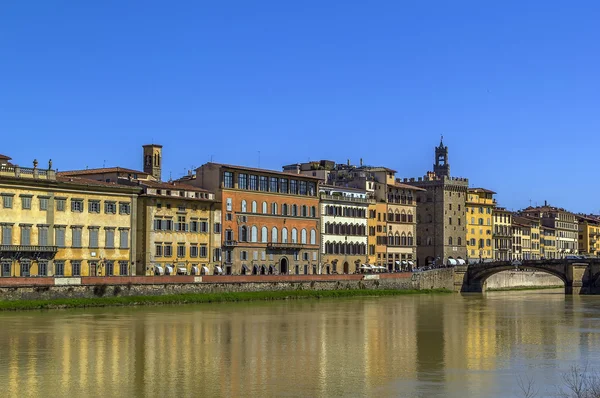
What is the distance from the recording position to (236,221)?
8375 cm

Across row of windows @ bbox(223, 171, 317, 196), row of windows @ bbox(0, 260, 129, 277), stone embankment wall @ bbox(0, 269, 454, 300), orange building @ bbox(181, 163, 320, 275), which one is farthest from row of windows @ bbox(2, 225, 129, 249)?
row of windows @ bbox(223, 171, 317, 196)

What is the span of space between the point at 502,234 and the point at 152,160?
55.9 m

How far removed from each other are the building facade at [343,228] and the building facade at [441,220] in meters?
17.3

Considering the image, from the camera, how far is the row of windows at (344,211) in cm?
9566

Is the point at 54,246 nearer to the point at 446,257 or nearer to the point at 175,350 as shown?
the point at 175,350

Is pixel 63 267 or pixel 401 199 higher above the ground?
pixel 401 199

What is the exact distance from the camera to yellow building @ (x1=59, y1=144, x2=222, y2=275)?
75.2 metres

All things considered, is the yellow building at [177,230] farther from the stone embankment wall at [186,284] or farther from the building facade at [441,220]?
the building facade at [441,220]

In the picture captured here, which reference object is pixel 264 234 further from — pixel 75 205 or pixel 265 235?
pixel 75 205

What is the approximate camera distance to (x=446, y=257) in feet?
381

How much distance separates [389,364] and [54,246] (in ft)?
123

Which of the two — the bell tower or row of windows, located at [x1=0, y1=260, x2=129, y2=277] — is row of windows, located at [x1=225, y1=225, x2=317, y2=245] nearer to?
row of windows, located at [x1=0, y1=260, x2=129, y2=277]

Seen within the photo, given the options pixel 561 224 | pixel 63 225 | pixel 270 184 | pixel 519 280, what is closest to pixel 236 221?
pixel 270 184

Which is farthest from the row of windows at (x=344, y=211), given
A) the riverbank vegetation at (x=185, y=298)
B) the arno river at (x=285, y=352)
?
the arno river at (x=285, y=352)
